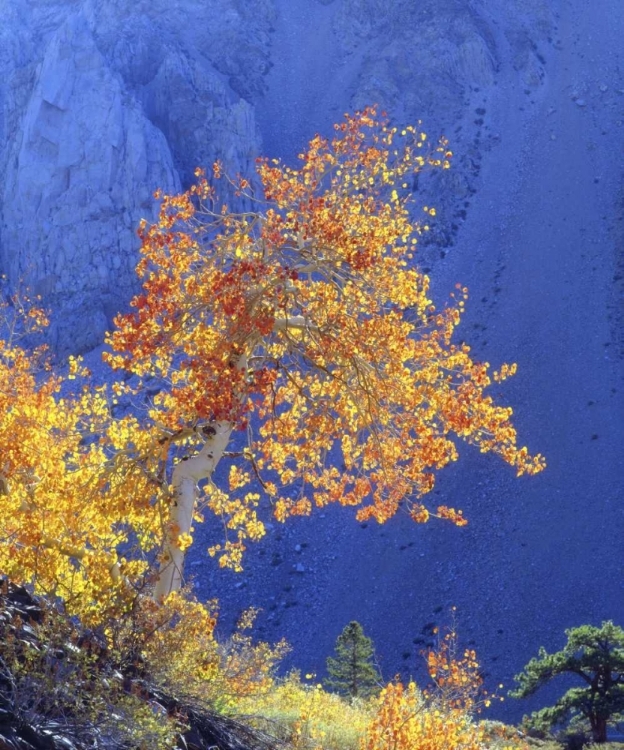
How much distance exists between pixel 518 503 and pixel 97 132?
140ft

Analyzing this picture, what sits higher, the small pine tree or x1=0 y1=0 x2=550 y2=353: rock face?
x1=0 y1=0 x2=550 y2=353: rock face

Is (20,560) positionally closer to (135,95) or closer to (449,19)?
(135,95)

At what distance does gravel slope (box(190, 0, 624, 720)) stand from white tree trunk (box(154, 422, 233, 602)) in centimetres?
2753

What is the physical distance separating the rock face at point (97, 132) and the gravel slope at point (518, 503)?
76.1 ft

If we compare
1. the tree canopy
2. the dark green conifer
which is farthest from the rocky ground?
the tree canopy

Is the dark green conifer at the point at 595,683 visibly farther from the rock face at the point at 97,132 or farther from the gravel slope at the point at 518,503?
the rock face at the point at 97,132

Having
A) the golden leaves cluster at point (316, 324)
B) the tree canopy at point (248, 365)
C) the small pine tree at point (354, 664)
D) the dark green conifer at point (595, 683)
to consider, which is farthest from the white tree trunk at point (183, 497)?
the small pine tree at point (354, 664)

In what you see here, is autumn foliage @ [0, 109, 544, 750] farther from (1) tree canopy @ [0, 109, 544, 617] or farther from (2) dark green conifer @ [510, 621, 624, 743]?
(2) dark green conifer @ [510, 621, 624, 743]

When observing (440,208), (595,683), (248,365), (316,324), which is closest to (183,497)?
(248,365)

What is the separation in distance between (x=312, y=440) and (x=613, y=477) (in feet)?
123

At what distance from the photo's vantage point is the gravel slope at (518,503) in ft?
127

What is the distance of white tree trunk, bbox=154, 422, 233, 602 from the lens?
906cm

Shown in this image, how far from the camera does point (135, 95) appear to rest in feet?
227

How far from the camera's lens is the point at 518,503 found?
4356 cm
